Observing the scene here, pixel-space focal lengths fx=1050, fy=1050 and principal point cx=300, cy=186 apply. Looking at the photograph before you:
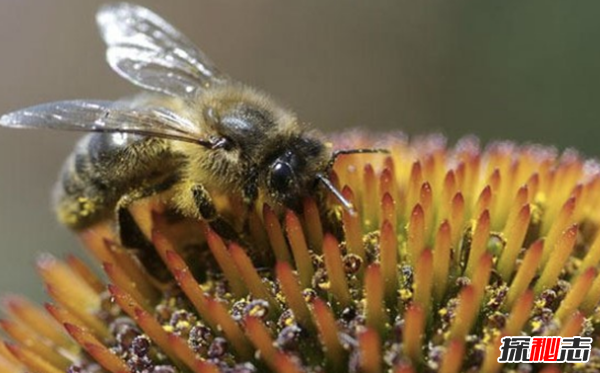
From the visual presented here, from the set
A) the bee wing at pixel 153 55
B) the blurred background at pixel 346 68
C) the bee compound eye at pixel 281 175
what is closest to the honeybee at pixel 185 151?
the bee compound eye at pixel 281 175

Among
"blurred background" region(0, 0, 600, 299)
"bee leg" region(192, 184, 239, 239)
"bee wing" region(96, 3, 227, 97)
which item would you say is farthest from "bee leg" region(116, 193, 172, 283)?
"blurred background" region(0, 0, 600, 299)

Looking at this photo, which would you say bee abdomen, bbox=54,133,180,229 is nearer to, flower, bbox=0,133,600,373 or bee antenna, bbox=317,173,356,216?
flower, bbox=0,133,600,373

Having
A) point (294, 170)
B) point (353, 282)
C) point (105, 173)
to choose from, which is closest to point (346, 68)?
point (105, 173)

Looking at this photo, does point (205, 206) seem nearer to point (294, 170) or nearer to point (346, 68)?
point (294, 170)

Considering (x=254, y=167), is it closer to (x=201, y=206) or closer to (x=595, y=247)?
(x=201, y=206)

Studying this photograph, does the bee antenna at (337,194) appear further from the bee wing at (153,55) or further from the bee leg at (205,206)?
the bee wing at (153,55)

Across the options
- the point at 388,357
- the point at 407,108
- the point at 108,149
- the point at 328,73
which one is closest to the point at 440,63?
the point at 407,108
